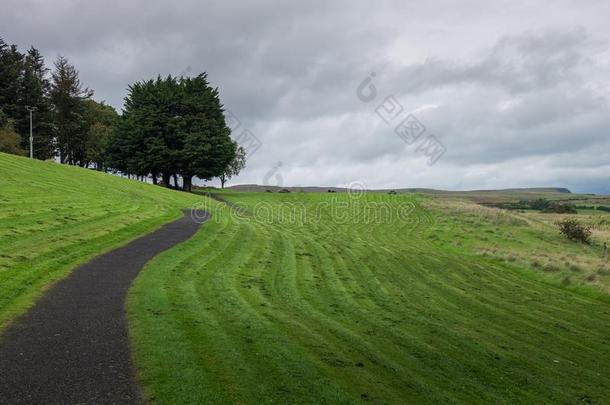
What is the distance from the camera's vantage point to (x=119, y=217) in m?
27.1

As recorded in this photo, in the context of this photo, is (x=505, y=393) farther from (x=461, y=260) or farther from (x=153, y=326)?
(x=461, y=260)

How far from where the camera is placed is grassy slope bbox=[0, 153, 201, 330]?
46.1 ft

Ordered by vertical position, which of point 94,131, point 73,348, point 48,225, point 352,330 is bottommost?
point 352,330

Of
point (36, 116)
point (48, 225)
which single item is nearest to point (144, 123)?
point (36, 116)

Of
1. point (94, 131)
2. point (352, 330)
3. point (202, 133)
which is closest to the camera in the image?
point (352, 330)

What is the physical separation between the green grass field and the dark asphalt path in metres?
0.46

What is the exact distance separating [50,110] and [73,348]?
86906mm

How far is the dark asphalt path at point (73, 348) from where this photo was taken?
7.41 metres

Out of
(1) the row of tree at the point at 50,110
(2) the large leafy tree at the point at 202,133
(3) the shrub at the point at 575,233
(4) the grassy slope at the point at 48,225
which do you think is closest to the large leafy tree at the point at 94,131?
(1) the row of tree at the point at 50,110

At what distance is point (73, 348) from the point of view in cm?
927

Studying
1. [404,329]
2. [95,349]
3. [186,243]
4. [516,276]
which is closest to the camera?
[95,349]

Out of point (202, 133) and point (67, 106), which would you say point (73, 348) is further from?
point (67, 106)

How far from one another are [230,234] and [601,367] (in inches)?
798

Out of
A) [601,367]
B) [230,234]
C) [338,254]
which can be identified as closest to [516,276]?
[338,254]
